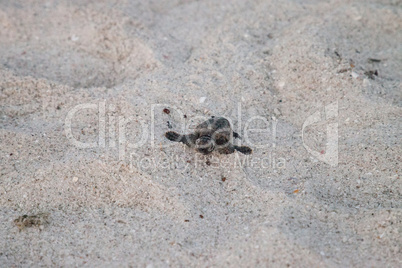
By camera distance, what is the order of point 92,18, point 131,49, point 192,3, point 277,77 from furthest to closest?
point 192,3 < point 92,18 < point 131,49 < point 277,77

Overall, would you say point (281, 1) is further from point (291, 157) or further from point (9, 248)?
point (9, 248)

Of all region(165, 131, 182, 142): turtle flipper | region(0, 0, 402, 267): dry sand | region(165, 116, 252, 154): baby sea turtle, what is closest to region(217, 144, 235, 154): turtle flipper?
region(165, 116, 252, 154): baby sea turtle

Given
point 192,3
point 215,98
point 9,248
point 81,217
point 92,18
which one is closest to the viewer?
point 9,248

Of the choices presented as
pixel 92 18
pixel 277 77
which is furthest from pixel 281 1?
pixel 92 18

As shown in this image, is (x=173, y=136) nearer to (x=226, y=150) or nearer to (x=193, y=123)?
(x=193, y=123)

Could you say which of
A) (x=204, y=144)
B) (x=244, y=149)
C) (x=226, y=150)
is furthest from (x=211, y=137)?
(x=244, y=149)

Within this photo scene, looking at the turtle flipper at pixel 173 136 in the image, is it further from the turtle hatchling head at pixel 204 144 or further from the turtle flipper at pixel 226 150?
the turtle flipper at pixel 226 150

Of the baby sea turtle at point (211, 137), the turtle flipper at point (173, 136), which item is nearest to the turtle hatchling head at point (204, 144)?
the baby sea turtle at point (211, 137)
